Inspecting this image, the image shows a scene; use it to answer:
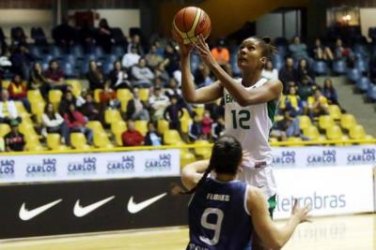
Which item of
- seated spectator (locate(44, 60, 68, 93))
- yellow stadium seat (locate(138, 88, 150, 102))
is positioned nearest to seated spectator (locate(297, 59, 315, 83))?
yellow stadium seat (locate(138, 88, 150, 102))

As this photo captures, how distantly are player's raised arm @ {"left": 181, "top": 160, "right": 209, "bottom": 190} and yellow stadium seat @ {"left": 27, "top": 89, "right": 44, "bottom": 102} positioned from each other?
10409 millimetres

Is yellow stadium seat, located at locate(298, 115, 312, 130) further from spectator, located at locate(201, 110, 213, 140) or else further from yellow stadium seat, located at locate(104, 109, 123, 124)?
yellow stadium seat, located at locate(104, 109, 123, 124)

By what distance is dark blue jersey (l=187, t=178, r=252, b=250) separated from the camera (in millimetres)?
3549

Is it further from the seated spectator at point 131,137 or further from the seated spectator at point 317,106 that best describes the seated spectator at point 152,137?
the seated spectator at point 317,106

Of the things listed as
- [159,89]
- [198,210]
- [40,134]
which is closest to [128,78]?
[159,89]

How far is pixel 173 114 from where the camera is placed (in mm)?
14047

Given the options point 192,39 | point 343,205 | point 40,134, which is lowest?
point 343,205

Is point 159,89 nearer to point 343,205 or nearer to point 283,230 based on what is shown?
point 343,205

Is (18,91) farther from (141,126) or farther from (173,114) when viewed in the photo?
(173,114)

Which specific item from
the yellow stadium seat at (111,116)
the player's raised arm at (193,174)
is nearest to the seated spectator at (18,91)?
the yellow stadium seat at (111,116)

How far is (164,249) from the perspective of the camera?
9.09 meters

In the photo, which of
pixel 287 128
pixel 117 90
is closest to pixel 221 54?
pixel 117 90

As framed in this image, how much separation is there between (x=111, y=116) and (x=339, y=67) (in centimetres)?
644

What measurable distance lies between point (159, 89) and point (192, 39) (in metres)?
10.1
